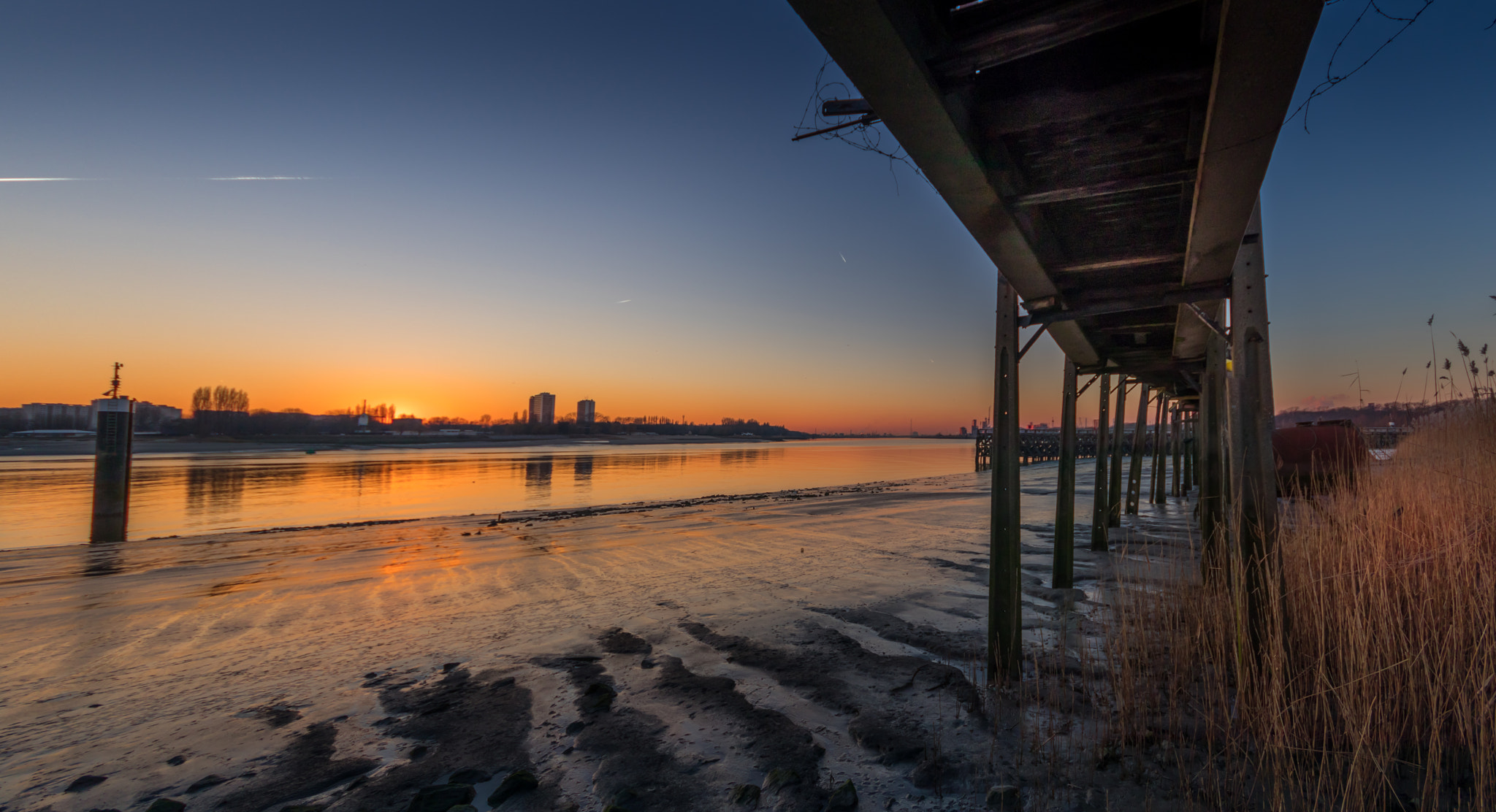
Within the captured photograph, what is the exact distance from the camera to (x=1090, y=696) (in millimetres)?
3586

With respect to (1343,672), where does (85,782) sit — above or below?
below

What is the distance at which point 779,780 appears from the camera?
2.82m

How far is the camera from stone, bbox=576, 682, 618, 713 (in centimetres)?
365

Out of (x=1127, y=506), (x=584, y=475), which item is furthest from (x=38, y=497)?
(x=1127, y=506)

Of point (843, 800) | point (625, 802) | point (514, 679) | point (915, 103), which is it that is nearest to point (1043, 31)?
point (915, 103)

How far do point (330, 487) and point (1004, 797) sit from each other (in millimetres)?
29317

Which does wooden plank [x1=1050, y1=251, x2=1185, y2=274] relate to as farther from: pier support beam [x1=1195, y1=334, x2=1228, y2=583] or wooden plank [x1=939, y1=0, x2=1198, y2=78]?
wooden plank [x1=939, y1=0, x2=1198, y2=78]

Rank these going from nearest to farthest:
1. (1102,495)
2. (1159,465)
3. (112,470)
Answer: (1102,495) < (112,470) < (1159,465)

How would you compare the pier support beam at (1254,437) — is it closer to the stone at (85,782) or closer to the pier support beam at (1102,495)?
the pier support beam at (1102,495)

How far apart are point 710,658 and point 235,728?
3045 millimetres

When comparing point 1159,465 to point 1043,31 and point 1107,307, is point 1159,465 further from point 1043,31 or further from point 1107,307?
point 1043,31

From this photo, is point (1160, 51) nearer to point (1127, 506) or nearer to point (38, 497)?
point (1127, 506)

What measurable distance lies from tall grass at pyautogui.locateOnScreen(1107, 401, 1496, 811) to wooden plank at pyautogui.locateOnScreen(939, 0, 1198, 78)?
9.60 ft

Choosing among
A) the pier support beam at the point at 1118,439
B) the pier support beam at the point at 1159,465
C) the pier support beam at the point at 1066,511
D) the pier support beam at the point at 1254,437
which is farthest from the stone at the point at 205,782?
the pier support beam at the point at 1159,465
